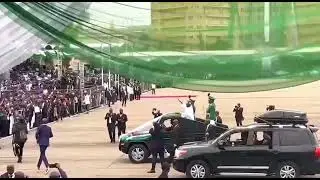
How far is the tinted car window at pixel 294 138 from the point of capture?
14.8 metres

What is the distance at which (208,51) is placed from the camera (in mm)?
6750

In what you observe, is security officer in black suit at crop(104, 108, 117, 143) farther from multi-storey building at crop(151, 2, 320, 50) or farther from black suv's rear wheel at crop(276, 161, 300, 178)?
multi-storey building at crop(151, 2, 320, 50)

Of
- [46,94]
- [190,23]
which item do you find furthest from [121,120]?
[190,23]

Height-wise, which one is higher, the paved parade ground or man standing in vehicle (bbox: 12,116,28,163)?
man standing in vehicle (bbox: 12,116,28,163)

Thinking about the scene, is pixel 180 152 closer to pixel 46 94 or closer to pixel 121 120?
pixel 121 120

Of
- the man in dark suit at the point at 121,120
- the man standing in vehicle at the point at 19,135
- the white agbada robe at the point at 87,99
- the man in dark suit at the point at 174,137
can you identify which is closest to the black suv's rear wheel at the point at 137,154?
the man in dark suit at the point at 174,137

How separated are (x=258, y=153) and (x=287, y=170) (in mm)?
790

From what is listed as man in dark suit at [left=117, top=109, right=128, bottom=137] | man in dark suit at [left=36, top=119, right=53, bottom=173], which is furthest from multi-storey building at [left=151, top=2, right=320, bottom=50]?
man in dark suit at [left=117, top=109, right=128, bottom=137]

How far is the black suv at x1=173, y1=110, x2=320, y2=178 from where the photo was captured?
1466 cm

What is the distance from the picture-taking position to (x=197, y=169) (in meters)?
15.2

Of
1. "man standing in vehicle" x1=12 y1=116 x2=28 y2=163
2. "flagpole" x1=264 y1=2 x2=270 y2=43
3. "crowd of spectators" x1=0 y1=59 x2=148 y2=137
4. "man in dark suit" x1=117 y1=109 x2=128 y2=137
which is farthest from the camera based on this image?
"crowd of spectators" x1=0 y1=59 x2=148 y2=137

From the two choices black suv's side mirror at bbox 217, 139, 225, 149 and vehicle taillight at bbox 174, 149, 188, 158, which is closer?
black suv's side mirror at bbox 217, 139, 225, 149

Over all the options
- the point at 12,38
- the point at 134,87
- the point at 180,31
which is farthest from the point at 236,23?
the point at 134,87

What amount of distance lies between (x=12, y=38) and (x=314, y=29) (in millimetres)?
4739
